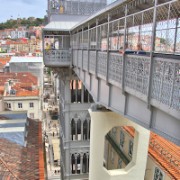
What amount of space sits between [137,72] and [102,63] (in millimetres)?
2358

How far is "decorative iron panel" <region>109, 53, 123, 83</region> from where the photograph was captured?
18.7ft

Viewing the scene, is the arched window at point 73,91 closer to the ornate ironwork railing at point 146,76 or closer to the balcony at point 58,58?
the balcony at point 58,58

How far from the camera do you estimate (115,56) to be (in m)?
6.01

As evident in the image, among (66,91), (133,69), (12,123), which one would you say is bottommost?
(12,123)

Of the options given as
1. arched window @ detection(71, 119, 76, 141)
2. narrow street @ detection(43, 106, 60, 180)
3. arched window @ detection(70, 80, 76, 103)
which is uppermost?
arched window @ detection(70, 80, 76, 103)

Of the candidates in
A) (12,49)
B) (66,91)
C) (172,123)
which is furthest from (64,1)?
(12,49)

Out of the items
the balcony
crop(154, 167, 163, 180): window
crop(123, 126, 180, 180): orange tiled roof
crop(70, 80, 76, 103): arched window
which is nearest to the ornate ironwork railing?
crop(123, 126, 180, 180): orange tiled roof

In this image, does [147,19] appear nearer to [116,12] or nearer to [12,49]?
[116,12]

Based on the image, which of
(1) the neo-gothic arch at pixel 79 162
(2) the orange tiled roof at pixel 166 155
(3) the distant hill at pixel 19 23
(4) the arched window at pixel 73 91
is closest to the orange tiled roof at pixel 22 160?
(1) the neo-gothic arch at pixel 79 162

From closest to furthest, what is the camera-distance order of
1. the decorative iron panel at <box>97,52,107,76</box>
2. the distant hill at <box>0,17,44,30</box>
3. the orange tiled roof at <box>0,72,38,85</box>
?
the decorative iron panel at <box>97,52,107,76</box> → the orange tiled roof at <box>0,72,38,85</box> → the distant hill at <box>0,17,44,30</box>

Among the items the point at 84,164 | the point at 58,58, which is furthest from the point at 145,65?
the point at 84,164

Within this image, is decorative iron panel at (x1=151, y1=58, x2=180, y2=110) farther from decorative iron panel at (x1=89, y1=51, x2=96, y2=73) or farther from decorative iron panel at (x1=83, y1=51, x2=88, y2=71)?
decorative iron panel at (x1=83, y1=51, x2=88, y2=71)

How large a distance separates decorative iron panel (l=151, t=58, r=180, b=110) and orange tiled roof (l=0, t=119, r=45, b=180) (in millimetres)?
8249

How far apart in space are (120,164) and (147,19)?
494 inches
